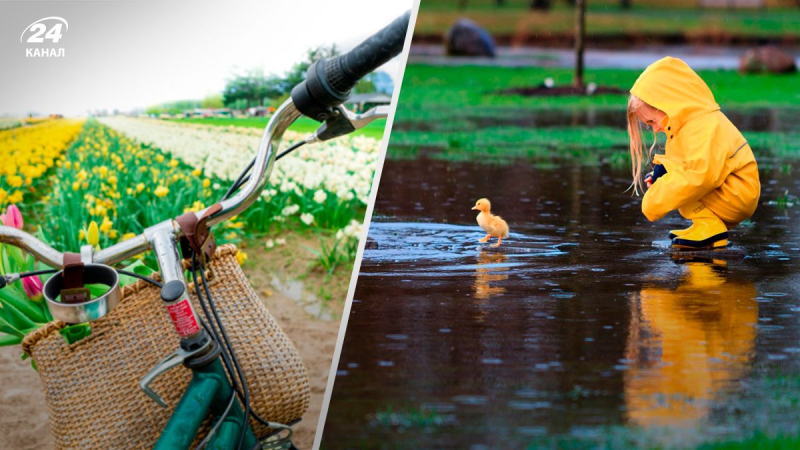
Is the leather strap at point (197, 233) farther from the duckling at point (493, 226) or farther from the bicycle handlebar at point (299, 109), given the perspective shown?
the duckling at point (493, 226)

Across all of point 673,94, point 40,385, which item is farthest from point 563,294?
point 40,385

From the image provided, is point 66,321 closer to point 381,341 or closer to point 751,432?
point 381,341

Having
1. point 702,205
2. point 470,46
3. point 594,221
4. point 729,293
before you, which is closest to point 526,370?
point 729,293

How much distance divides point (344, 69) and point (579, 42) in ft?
14.4

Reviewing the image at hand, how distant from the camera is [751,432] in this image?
1.69 meters

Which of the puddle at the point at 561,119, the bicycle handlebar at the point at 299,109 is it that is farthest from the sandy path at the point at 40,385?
the bicycle handlebar at the point at 299,109

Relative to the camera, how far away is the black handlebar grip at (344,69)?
5.69 feet

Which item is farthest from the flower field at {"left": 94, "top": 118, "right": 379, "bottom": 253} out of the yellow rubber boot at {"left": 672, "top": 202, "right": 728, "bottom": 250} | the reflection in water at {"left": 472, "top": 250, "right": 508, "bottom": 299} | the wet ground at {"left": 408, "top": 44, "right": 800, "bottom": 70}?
the yellow rubber boot at {"left": 672, "top": 202, "right": 728, "bottom": 250}

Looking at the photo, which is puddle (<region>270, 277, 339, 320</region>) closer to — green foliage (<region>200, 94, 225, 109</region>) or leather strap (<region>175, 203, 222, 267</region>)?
green foliage (<region>200, 94, 225, 109</region>)

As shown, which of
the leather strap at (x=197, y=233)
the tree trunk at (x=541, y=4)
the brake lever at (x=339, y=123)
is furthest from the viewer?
the tree trunk at (x=541, y=4)

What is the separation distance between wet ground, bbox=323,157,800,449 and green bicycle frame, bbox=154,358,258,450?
0.21 meters

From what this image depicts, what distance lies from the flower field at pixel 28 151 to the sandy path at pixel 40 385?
0.90 m

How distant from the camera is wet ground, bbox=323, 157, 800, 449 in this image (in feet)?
5.75

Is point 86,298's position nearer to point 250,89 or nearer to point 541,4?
point 250,89
